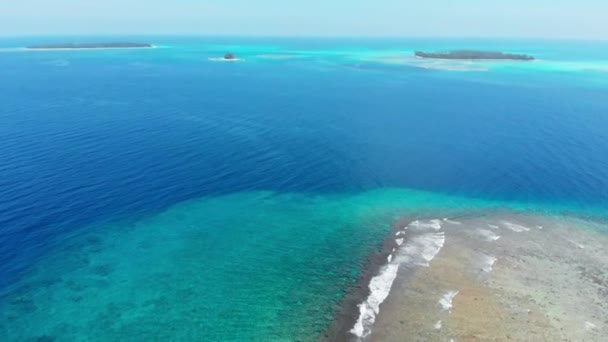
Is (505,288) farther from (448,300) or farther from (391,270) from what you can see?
(391,270)

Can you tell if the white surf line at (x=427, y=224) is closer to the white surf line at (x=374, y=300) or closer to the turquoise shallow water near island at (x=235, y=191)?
the turquoise shallow water near island at (x=235, y=191)

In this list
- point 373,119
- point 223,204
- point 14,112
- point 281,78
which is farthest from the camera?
point 281,78

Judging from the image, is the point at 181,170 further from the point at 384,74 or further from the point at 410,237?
the point at 384,74

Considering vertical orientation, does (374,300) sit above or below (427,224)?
below

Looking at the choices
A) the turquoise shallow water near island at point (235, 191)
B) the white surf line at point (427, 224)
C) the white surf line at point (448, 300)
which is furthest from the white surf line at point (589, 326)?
the turquoise shallow water near island at point (235, 191)

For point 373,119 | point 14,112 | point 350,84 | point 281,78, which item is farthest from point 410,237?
point 281,78

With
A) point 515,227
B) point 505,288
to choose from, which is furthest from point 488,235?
point 505,288
